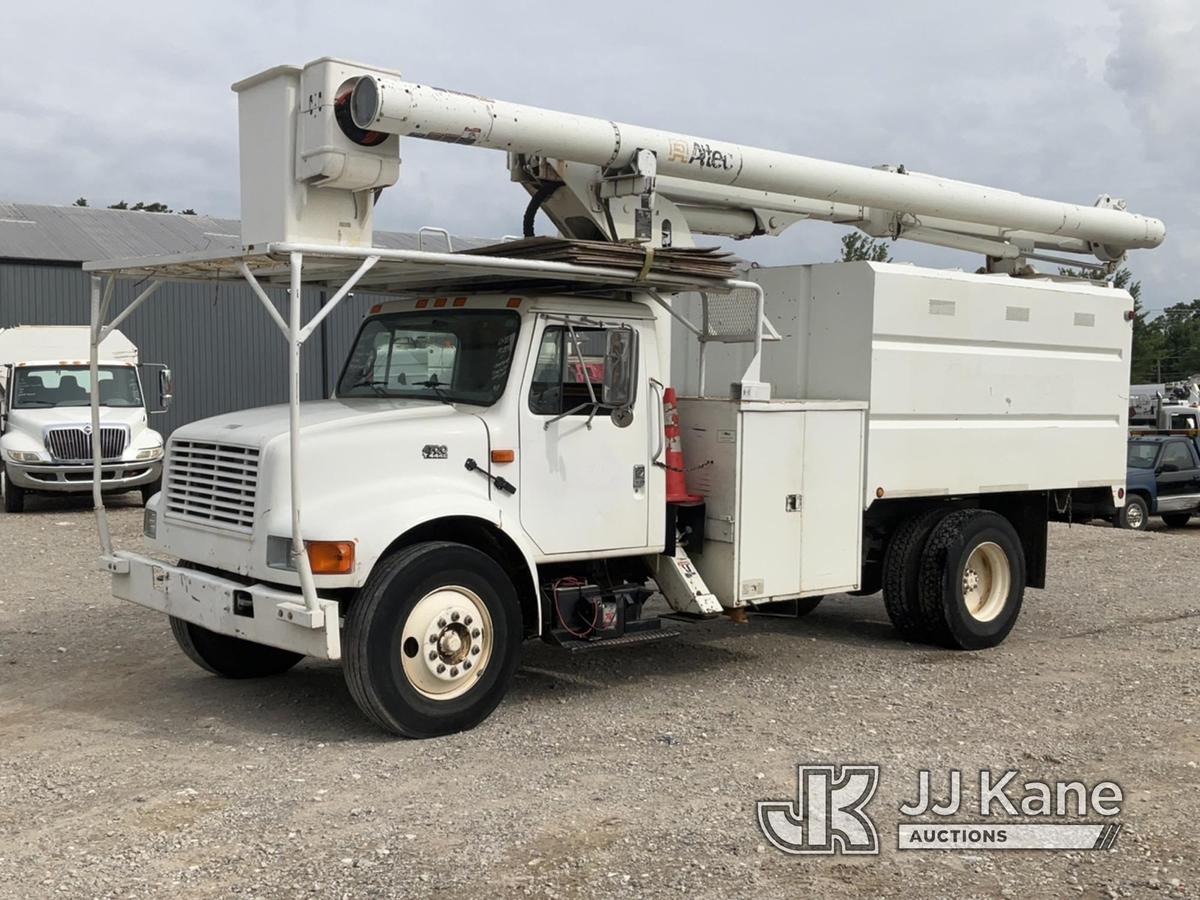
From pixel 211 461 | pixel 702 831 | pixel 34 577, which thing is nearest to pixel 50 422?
pixel 34 577

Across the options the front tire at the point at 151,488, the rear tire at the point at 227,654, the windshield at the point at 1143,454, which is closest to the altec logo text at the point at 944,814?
the rear tire at the point at 227,654

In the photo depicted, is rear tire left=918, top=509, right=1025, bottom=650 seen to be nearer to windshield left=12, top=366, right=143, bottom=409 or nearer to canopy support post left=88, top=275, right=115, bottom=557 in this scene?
canopy support post left=88, top=275, right=115, bottom=557

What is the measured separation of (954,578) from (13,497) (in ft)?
46.8

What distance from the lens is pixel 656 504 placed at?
7883 millimetres

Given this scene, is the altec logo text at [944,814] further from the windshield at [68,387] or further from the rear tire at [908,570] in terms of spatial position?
the windshield at [68,387]

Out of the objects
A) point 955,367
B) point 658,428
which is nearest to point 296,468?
point 658,428

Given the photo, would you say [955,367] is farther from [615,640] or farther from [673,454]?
[615,640]

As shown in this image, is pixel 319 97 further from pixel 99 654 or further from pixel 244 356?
pixel 244 356

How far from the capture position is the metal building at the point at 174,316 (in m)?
26.5

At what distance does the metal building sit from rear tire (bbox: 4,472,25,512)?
8069 millimetres

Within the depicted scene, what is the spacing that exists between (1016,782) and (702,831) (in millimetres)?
1765

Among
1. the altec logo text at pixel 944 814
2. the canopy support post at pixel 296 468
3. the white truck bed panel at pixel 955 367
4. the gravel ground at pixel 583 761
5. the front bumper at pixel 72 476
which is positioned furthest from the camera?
the front bumper at pixel 72 476

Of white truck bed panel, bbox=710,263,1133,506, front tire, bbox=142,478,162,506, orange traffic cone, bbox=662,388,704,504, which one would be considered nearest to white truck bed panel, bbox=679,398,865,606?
orange traffic cone, bbox=662,388,704,504

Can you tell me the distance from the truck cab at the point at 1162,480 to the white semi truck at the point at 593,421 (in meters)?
10.5
